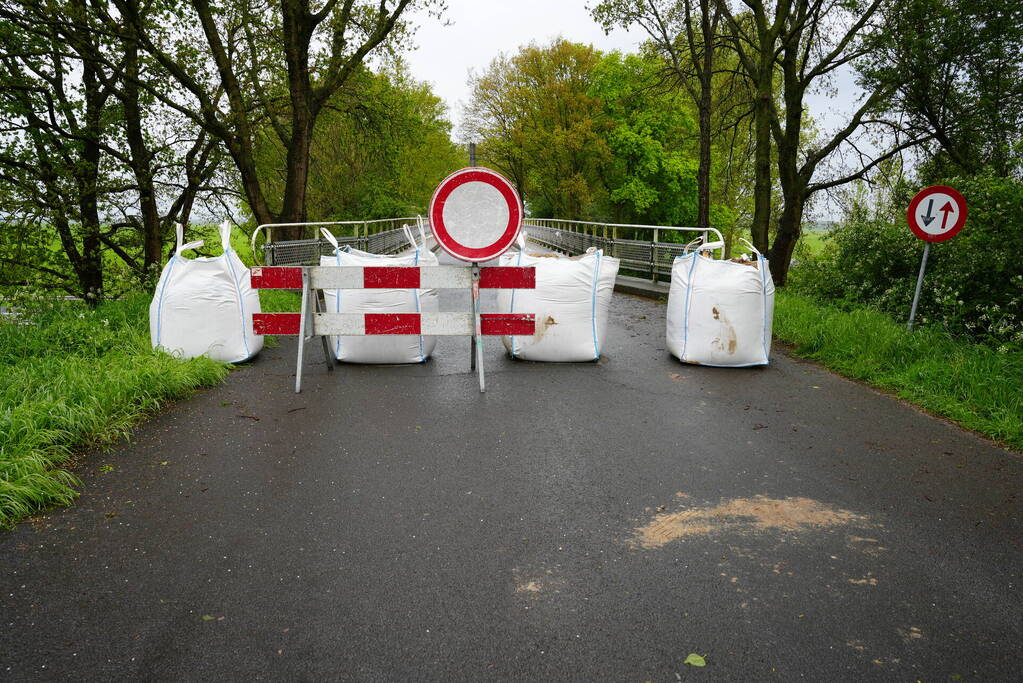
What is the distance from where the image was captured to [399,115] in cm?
2161

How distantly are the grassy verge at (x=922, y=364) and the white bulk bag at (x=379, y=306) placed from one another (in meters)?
4.65

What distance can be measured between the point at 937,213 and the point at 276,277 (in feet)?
25.3

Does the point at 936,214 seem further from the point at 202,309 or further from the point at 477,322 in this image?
the point at 202,309

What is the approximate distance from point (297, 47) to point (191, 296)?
36.4 ft

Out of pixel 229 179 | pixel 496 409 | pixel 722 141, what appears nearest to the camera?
pixel 496 409

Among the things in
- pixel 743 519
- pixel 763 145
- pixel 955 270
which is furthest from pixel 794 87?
pixel 743 519

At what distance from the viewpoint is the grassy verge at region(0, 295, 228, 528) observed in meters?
3.93

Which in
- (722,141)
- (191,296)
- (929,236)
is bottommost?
(191,296)

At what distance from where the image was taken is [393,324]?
674cm

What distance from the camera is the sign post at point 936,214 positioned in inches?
332

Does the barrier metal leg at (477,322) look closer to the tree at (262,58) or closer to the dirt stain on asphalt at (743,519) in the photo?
the dirt stain on asphalt at (743,519)

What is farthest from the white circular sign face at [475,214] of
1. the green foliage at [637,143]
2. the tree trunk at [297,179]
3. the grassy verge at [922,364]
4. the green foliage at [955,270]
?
the green foliage at [637,143]

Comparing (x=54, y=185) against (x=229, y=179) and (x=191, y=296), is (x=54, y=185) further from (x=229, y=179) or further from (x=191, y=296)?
(x=191, y=296)

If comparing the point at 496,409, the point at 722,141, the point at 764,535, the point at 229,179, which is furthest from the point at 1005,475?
the point at 722,141
